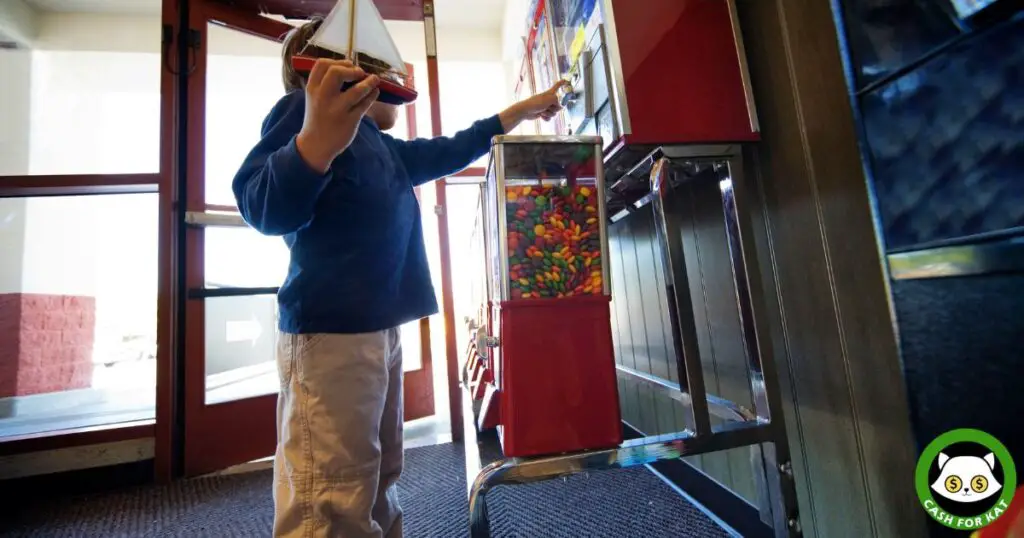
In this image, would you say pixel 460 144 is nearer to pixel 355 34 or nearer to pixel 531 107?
pixel 531 107

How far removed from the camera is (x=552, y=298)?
0.68 meters

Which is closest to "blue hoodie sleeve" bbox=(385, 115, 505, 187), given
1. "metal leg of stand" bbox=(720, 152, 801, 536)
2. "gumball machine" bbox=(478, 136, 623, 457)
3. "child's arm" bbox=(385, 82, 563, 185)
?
"child's arm" bbox=(385, 82, 563, 185)

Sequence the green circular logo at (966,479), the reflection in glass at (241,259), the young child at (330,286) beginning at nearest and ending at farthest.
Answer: the green circular logo at (966,479) < the young child at (330,286) < the reflection in glass at (241,259)

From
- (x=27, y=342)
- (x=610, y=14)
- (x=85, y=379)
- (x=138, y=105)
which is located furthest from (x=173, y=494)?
(x=610, y=14)

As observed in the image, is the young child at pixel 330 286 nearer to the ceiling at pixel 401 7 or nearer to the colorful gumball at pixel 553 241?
the colorful gumball at pixel 553 241

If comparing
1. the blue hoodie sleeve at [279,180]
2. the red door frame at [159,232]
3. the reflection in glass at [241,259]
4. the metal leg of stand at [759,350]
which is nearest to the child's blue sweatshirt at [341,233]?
the blue hoodie sleeve at [279,180]

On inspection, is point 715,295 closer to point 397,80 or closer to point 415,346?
point 397,80

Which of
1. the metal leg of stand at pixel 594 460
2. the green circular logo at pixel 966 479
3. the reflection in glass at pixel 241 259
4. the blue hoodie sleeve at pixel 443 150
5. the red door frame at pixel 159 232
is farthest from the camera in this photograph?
the reflection in glass at pixel 241 259

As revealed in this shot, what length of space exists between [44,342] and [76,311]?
268 millimetres

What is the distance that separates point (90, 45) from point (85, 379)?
188 cm

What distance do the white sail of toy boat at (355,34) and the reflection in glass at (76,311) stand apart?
62.8 inches

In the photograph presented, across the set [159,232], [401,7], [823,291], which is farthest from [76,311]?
[823,291]

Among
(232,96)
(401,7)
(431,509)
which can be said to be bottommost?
(431,509)

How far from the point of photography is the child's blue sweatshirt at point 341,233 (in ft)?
1.89
